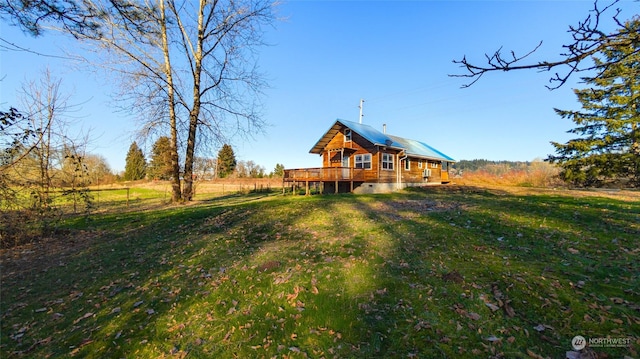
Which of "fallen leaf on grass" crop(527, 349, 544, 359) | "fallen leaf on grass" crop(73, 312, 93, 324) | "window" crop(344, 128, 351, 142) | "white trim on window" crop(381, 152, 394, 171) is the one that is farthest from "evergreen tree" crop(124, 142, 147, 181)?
"fallen leaf on grass" crop(527, 349, 544, 359)

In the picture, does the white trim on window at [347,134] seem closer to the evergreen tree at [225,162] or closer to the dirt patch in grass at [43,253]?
the dirt patch in grass at [43,253]

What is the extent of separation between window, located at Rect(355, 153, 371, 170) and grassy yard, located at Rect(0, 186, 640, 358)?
13308 mm

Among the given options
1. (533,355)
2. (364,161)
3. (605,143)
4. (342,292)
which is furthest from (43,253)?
(605,143)

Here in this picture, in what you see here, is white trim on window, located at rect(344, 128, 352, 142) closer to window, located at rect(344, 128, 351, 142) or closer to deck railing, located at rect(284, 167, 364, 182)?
window, located at rect(344, 128, 351, 142)

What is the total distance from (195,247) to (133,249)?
1828 millimetres

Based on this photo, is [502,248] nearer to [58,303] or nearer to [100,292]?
[100,292]

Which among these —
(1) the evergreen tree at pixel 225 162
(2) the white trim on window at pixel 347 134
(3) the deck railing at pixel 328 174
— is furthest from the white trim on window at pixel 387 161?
(1) the evergreen tree at pixel 225 162

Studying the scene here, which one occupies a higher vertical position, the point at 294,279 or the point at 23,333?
the point at 294,279

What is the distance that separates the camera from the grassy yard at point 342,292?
3465mm

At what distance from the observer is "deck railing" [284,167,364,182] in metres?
20.7

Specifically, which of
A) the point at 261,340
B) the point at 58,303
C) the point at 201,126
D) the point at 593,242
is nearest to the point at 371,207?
the point at 593,242

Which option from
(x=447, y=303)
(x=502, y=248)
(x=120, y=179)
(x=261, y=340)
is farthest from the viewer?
(x=120, y=179)

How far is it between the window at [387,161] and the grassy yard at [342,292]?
43.5 ft

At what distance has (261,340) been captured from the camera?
12.0 ft
